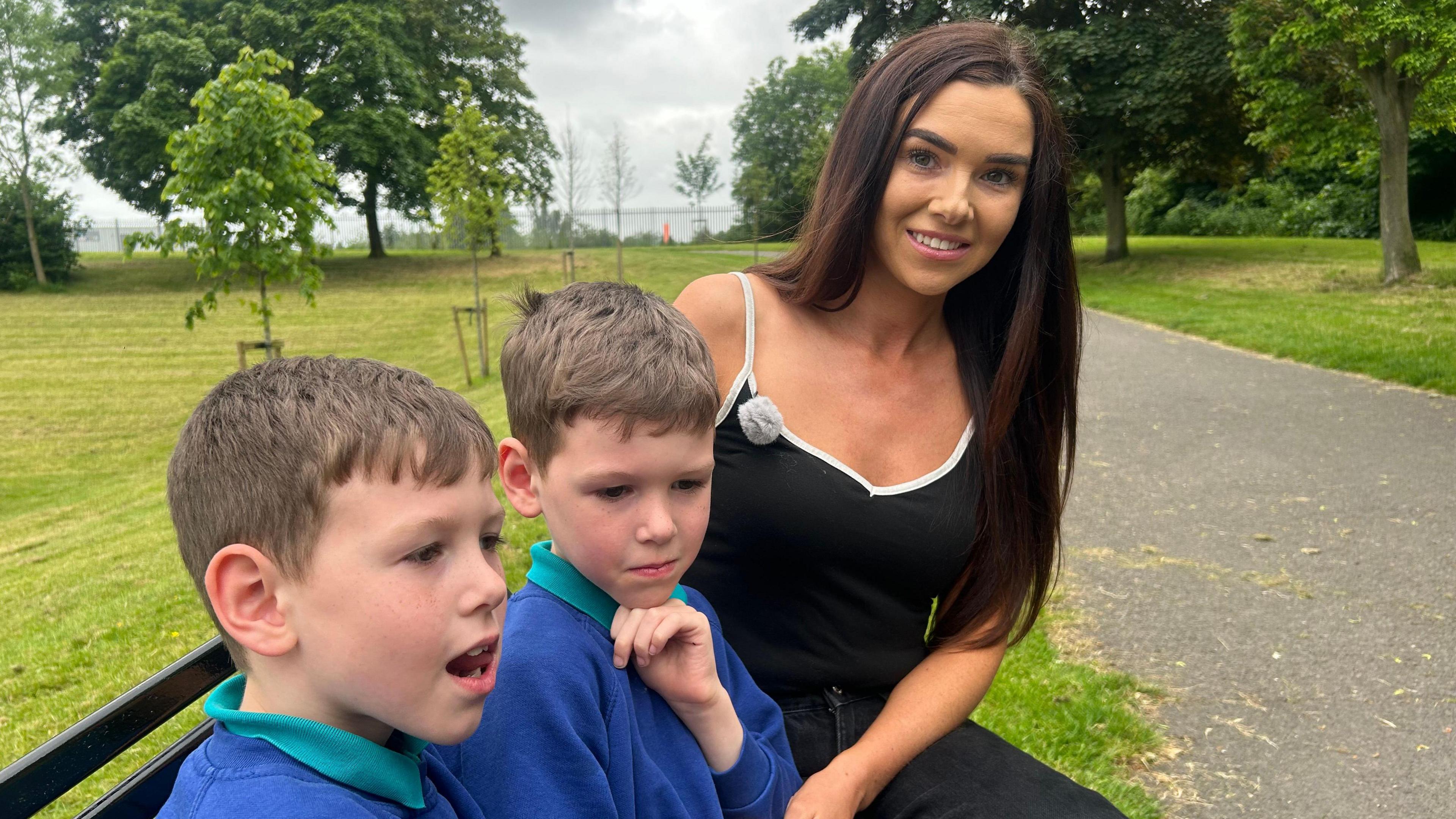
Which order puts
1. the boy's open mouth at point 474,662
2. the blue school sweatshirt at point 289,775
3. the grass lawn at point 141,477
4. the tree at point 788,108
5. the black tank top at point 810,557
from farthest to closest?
the tree at point 788,108 < the grass lawn at point 141,477 < the black tank top at point 810,557 < the boy's open mouth at point 474,662 < the blue school sweatshirt at point 289,775

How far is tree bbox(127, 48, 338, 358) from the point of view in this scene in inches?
397

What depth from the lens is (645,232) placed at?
131ft

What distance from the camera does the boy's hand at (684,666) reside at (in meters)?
1.40

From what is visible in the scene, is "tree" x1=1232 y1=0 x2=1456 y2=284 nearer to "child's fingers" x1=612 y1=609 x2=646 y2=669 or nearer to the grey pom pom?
the grey pom pom

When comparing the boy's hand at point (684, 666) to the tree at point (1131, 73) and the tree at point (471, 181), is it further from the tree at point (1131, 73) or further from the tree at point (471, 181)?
the tree at point (1131, 73)

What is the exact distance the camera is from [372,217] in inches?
1554

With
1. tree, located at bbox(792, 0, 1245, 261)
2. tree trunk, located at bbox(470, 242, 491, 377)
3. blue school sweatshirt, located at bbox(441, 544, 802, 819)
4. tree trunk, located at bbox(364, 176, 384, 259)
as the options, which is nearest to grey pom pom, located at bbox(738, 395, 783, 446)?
blue school sweatshirt, located at bbox(441, 544, 802, 819)

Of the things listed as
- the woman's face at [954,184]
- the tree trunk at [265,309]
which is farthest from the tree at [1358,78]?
the woman's face at [954,184]

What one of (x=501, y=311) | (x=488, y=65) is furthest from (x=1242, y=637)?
(x=488, y=65)

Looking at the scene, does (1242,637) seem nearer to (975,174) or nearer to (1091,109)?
(975,174)

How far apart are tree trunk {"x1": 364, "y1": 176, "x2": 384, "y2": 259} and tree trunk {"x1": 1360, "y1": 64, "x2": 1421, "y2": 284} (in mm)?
31513

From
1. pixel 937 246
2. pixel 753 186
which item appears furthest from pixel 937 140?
pixel 753 186

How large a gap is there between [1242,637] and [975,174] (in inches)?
132

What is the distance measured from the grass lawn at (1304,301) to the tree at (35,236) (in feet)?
109
